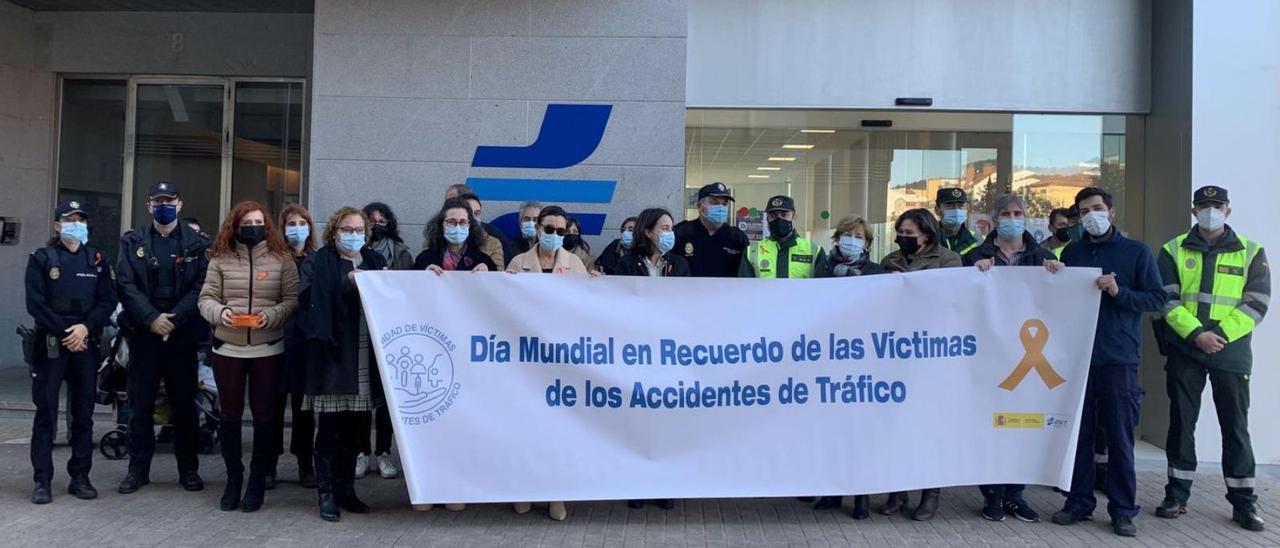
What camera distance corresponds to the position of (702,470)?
544cm

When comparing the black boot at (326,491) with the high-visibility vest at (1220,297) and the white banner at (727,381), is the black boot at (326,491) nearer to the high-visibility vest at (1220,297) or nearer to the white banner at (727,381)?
the white banner at (727,381)

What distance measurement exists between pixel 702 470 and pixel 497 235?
266 cm

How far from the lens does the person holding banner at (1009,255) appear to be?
5.76 m

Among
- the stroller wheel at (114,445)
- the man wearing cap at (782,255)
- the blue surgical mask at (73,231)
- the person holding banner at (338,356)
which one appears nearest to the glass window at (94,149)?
the stroller wheel at (114,445)

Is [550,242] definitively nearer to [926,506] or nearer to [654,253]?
[654,253]

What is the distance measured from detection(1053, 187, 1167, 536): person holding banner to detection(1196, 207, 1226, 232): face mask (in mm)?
529

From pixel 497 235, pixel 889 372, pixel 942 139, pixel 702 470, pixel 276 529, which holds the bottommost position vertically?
pixel 276 529

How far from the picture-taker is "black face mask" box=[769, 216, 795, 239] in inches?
242

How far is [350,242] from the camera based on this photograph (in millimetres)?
5445

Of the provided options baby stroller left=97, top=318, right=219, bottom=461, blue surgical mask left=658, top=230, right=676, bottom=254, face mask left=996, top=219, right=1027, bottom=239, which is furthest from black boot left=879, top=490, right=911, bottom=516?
baby stroller left=97, top=318, right=219, bottom=461

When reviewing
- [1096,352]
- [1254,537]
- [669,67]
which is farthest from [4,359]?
[1254,537]

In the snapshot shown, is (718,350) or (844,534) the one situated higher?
(718,350)

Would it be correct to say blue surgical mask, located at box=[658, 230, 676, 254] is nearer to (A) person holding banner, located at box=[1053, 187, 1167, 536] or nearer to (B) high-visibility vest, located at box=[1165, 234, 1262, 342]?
(A) person holding banner, located at box=[1053, 187, 1167, 536]

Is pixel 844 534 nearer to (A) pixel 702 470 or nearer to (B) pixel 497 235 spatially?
(A) pixel 702 470
